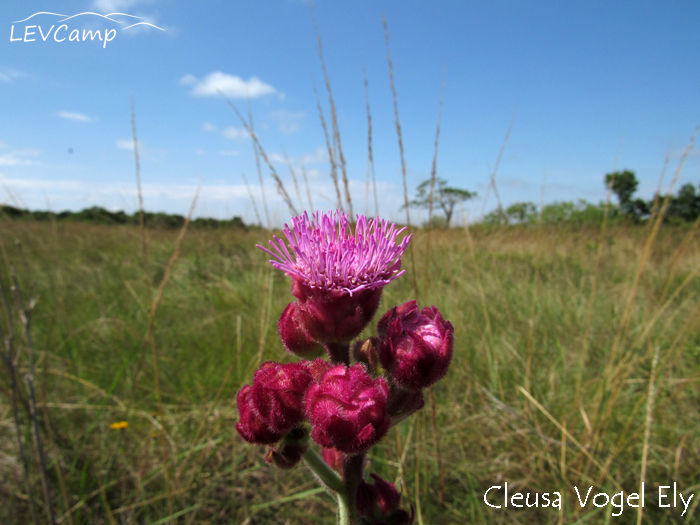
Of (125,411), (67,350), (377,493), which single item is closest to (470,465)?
(377,493)

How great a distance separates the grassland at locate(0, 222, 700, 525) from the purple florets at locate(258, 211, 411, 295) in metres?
1.16

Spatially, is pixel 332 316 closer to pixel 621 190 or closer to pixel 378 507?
pixel 378 507

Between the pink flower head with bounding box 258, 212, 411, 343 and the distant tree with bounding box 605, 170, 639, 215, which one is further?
the distant tree with bounding box 605, 170, 639, 215

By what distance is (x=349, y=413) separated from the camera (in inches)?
36.1

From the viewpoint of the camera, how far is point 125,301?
476 cm

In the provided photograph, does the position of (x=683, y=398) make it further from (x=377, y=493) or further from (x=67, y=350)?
(x=67, y=350)

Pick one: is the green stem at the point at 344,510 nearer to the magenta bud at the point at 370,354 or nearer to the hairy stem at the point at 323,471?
the hairy stem at the point at 323,471

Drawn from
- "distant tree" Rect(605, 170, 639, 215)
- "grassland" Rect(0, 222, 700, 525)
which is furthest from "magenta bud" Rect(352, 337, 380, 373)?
"distant tree" Rect(605, 170, 639, 215)

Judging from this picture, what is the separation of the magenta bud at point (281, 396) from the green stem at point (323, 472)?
0.10 m

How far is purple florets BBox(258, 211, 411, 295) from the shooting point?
1157 mm

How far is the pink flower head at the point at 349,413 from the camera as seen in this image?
913 millimetres

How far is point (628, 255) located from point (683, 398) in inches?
231

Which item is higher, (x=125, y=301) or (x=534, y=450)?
(x=125, y=301)

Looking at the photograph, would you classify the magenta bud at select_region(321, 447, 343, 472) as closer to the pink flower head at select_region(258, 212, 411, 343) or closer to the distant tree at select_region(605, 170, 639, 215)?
the pink flower head at select_region(258, 212, 411, 343)
